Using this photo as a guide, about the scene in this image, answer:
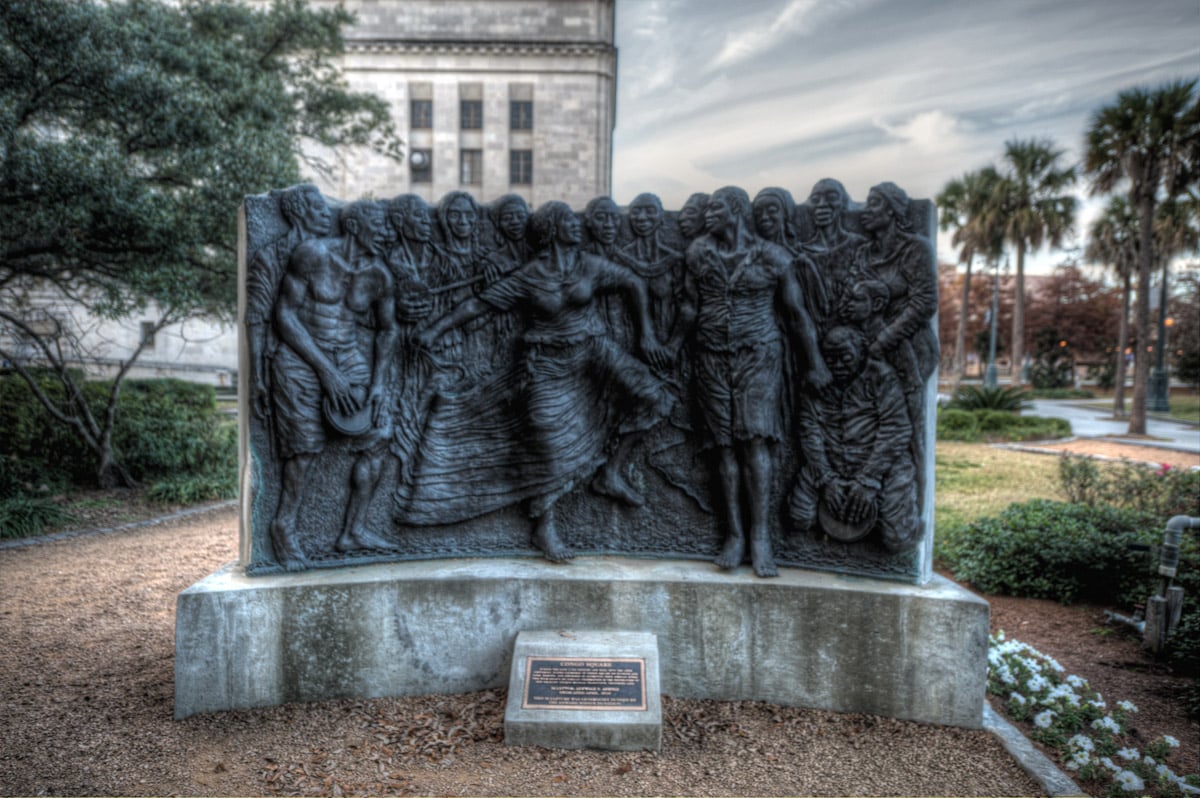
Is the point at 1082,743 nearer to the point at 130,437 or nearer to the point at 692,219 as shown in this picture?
the point at 692,219

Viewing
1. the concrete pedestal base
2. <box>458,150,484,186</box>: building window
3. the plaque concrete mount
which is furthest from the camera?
<box>458,150,484,186</box>: building window

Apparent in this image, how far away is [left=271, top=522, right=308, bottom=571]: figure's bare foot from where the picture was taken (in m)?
4.44

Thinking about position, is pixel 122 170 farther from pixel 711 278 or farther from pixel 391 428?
pixel 711 278

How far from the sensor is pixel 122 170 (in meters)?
7.96

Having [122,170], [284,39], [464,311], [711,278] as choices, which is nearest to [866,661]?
[711,278]

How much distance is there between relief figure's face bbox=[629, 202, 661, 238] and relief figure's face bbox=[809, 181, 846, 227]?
3.26 ft

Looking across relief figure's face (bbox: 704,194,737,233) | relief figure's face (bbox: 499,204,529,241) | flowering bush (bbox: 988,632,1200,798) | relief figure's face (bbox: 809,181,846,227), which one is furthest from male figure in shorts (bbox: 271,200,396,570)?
flowering bush (bbox: 988,632,1200,798)

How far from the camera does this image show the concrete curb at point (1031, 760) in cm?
362

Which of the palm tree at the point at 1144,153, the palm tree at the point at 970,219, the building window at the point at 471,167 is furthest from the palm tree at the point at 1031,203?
the building window at the point at 471,167

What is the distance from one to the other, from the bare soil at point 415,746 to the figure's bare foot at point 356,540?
0.92 metres

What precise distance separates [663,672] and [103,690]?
346 cm

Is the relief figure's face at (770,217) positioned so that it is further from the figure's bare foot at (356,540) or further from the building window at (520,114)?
the building window at (520,114)

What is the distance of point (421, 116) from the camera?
35.5 meters

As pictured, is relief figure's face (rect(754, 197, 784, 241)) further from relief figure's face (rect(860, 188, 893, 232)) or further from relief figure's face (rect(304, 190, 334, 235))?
relief figure's face (rect(304, 190, 334, 235))
